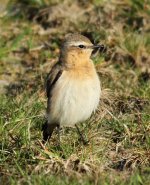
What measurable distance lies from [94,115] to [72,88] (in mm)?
976

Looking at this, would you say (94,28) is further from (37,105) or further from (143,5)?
(37,105)

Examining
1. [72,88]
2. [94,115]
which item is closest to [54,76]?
[72,88]

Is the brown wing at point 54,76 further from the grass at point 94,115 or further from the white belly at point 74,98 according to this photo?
the grass at point 94,115

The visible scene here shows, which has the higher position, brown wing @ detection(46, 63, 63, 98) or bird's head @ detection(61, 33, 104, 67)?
bird's head @ detection(61, 33, 104, 67)

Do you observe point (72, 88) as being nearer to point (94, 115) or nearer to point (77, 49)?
point (77, 49)

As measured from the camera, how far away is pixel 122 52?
10.7 metres

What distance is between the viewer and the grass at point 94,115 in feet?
24.8

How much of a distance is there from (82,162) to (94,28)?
4.04 meters

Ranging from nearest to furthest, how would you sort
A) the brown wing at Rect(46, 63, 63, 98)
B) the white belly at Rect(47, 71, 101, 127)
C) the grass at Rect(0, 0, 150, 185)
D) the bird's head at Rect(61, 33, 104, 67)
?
the grass at Rect(0, 0, 150, 185), the white belly at Rect(47, 71, 101, 127), the brown wing at Rect(46, 63, 63, 98), the bird's head at Rect(61, 33, 104, 67)

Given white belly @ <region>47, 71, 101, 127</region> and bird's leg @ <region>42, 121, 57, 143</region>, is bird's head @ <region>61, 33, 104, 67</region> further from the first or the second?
bird's leg @ <region>42, 121, 57, 143</region>

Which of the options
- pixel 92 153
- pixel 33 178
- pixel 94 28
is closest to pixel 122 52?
pixel 94 28

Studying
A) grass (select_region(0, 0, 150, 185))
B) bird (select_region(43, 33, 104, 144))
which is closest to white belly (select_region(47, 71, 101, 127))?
bird (select_region(43, 33, 104, 144))

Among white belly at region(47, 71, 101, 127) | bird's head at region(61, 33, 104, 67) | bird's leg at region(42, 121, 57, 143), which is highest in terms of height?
bird's head at region(61, 33, 104, 67)

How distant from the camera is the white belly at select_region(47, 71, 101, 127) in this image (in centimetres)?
817
